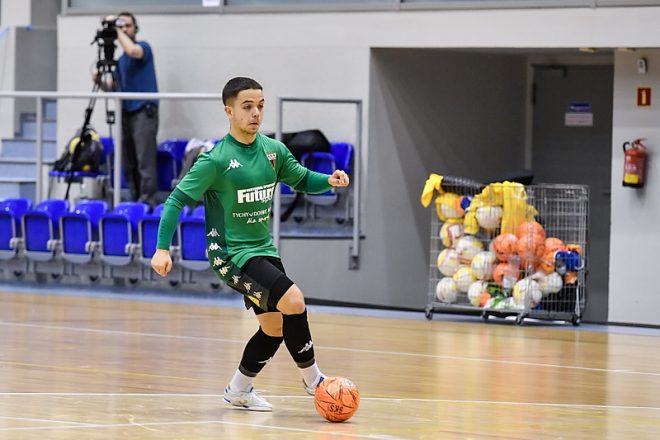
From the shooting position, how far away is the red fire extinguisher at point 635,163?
14.1 metres

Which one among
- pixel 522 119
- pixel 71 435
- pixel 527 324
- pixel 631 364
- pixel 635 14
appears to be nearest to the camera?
pixel 71 435

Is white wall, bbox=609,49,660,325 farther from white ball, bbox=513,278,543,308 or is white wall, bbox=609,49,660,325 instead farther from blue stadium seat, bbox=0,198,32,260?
blue stadium seat, bbox=0,198,32,260

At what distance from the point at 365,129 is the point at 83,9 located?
169 inches

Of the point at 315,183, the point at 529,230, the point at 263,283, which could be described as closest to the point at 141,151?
the point at 529,230

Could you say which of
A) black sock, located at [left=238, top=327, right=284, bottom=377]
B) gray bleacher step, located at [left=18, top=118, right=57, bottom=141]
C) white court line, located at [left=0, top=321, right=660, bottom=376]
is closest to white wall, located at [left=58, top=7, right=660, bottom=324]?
gray bleacher step, located at [left=18, top=118, right=57, bottom=141]

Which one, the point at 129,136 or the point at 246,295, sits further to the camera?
the point at 129,136

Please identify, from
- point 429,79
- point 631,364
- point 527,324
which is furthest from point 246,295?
point 429,79

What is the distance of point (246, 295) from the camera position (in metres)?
7.23

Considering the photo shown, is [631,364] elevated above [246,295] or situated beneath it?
situated beneath

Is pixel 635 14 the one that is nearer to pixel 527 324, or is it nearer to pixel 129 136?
pixel 527 324

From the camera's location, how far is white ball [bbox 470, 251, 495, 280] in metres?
12.6

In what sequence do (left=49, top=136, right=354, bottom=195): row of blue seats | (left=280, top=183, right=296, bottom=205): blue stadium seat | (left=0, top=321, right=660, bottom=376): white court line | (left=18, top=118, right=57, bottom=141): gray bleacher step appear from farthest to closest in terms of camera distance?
(left=18, top=118, right=57, bottom=141): gray bleacher step < (left=49, top=136, right=354, bottom=195): row of blue seats < (left=280, top=183, right=296, bottom=205): blue stadium seat < (left=0, top=321, right=660, bottom=376): white court line

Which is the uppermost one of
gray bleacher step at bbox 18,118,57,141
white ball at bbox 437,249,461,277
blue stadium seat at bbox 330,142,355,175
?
gray bleacher step at bbox 18,118,57,141

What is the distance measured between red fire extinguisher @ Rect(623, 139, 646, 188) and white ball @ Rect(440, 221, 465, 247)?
7.28ft
